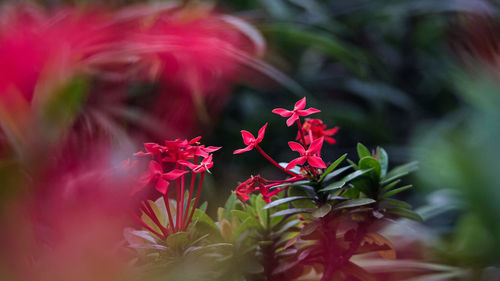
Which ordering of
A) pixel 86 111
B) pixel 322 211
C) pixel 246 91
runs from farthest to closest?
pixel 246 91 < pixel 86 111 < pixel 322 211

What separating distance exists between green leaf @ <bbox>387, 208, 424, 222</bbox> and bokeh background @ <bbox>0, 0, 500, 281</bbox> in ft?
0.05

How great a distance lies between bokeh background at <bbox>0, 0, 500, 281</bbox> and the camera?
170 mm

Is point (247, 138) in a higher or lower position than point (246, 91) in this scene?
higher

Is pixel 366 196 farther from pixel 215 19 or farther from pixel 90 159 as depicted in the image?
pixel 215 19

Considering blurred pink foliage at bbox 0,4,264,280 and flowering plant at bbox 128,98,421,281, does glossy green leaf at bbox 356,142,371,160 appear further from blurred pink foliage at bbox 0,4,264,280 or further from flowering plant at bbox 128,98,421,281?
blurred pink foliage at bbox 0,4,264,280

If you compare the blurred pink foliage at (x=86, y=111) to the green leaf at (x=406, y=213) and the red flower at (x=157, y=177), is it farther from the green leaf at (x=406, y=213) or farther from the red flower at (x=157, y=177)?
the green leaf at (x=406, y=213)

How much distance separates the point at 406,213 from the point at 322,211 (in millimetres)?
45

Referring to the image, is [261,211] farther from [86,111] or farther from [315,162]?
[86,111]

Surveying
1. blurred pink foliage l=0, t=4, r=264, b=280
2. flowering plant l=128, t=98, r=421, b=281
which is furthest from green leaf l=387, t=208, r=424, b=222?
blurred pink foliage l=0, t=4, r=264, b=280

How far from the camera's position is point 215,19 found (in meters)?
0.60

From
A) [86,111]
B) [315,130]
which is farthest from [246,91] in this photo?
[315,130]

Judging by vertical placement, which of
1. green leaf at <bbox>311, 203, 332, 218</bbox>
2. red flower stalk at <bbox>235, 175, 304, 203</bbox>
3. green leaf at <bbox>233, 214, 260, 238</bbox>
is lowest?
green leaf at <bbox>233, 214, 260, 238</bbox>

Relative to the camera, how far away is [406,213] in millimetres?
214

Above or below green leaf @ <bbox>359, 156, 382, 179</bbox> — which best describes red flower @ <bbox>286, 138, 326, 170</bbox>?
above
